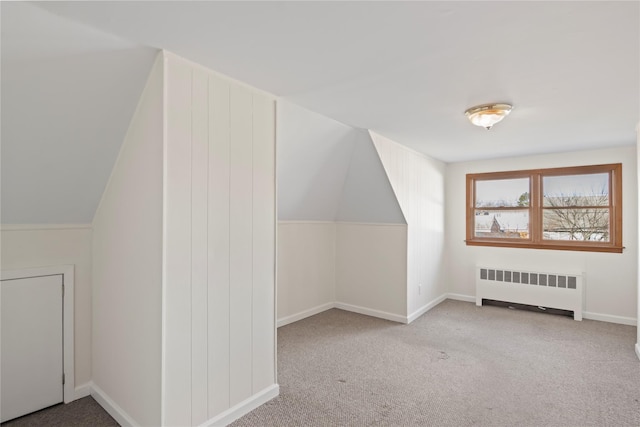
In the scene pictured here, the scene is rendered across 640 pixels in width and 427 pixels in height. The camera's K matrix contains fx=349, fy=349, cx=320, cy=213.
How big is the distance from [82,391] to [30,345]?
50 cm

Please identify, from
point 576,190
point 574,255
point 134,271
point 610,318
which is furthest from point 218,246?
point 610,318

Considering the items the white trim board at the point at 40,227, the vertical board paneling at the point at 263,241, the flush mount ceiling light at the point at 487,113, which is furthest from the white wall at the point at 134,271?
the flush mount ceiling light at the point at 487,113

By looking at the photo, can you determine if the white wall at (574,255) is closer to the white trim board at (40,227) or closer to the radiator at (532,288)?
the radiator at (532,288)

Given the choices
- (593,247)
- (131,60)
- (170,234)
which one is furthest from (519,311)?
Answer: (131,60)

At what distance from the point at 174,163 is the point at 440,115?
7.27 ft

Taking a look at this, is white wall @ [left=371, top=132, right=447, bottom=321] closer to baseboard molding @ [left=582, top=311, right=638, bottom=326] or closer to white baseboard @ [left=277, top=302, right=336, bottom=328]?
white baseboard @ [left=277, top=302, right=336, bottom=328]

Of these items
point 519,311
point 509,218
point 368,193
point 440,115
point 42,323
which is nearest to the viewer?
point 42,323

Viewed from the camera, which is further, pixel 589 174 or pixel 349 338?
pixel 589 174

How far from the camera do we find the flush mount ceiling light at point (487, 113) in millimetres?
2688

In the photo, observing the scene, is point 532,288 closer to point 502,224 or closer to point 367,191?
point 502,224

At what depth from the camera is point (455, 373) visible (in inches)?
115

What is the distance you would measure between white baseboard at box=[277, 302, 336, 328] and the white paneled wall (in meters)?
1.64

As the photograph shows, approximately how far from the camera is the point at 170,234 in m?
1.91

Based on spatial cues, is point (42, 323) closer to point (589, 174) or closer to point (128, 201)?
point (128, 201)
